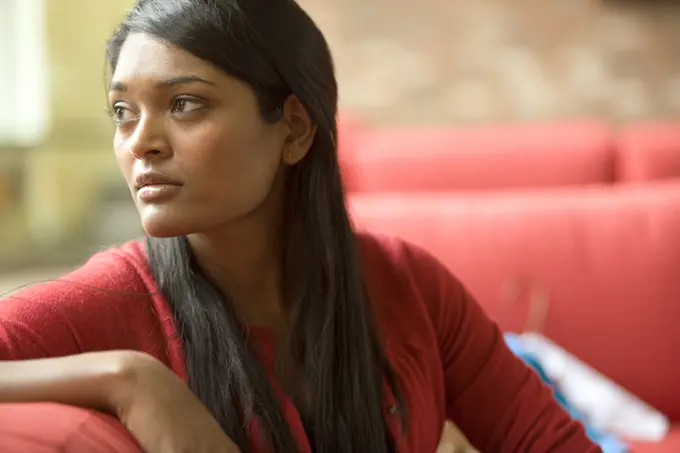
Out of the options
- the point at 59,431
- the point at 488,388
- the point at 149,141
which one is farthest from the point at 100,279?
the point at 488,388

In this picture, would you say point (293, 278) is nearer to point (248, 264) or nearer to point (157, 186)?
point (248, 264)

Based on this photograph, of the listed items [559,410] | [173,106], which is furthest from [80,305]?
[559,410]

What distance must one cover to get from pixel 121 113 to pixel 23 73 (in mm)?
2567

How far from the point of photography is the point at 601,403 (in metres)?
1.58

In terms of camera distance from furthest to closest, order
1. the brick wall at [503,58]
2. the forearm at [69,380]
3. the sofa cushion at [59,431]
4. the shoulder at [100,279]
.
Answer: the brick wall at [503,58]
the shoulder at [100,279]
the forearm at [69,380]
the sofa cushion at [59,431]

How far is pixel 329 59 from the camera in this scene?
106 centimetres

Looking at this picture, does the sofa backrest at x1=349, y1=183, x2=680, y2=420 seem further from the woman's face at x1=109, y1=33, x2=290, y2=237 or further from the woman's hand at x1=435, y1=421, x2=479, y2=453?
the woman's face at x1=109, y1=33, x2=290, y2=237

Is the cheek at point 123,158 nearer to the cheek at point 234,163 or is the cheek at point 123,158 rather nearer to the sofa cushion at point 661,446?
the cheek at point 234,163

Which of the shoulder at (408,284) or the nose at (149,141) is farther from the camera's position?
the shoulder at (408,284)

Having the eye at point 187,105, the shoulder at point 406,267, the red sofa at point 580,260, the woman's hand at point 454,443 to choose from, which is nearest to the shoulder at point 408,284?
the shoulder at point 406,267

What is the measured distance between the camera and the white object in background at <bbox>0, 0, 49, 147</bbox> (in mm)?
3191

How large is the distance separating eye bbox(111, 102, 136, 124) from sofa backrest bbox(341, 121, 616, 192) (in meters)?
1.05

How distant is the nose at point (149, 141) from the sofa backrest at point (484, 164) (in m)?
1.09

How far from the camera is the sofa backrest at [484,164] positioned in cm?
199
